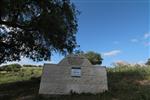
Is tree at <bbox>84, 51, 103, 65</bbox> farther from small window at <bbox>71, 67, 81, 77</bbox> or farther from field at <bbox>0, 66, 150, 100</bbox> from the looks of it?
small window at <bbox>71, 67, 81, 77</bbox>

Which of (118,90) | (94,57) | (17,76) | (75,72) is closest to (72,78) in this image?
(75,72)

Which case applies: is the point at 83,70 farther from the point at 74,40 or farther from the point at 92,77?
the point at 74,40

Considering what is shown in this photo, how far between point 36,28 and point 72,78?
577 centimetres

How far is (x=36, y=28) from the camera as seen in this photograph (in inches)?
1023

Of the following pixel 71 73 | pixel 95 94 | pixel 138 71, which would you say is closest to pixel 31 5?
pixel 71 73

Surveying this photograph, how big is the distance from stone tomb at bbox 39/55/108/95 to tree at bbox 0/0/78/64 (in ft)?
8.95

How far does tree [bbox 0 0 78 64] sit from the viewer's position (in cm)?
2485

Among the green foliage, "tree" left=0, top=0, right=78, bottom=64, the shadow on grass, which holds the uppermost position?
"tree" left=0, top=0, right=78, bottom=64

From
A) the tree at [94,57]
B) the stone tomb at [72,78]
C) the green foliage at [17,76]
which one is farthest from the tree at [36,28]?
the tree at [94,57]

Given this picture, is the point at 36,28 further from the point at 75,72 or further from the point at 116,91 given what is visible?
the point at 116,91

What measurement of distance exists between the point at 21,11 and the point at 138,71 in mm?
16463

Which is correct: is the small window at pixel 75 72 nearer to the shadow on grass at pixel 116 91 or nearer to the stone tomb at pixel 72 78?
the stone tomb at pixel 72 78

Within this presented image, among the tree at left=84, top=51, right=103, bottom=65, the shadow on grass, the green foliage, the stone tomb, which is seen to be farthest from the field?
the tree at left=84, top=51, right=103, bottom=65

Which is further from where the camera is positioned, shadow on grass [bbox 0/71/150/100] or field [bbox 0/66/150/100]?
field [bbox 0/66/150/100]
